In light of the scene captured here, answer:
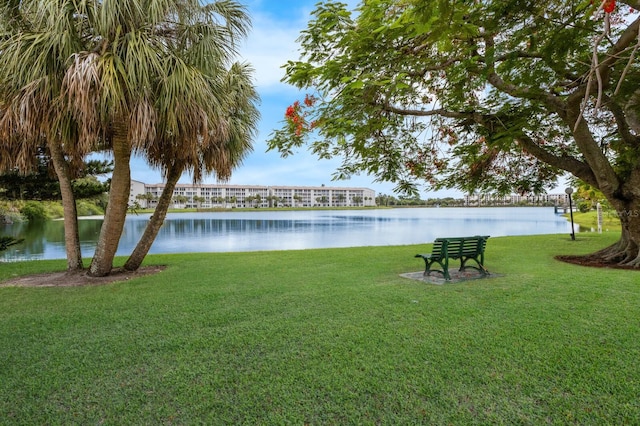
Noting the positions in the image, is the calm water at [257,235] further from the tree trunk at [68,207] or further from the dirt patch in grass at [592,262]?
the dirt patch in grass at [592,262]

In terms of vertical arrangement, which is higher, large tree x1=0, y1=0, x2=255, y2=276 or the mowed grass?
large tree x1=0, y1=0, x2=255, y2=276

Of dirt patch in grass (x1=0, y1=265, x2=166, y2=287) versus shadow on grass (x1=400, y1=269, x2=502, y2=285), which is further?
dirt patch in grass (x1=0, y1=265, x2=166, y2=287)

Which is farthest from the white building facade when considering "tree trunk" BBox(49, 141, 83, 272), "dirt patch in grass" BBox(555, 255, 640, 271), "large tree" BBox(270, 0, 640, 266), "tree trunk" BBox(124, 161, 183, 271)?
"dirt patch in grass" BBox(555, 255, 640, 271)

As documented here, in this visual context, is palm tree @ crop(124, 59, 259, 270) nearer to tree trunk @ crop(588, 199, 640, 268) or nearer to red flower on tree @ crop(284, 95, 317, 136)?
red flower on tree @ crop(284, 95, 317, 136)

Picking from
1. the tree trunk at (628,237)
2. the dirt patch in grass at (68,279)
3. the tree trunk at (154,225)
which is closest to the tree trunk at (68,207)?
the dirt patch in grass at (68,279)

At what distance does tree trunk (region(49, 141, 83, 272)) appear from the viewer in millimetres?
7242

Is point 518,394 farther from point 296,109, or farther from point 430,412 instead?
point 296,109

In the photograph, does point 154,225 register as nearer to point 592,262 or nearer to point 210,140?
point 210,140

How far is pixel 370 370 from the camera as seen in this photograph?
293 centimetres

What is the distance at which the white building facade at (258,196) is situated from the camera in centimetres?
11425

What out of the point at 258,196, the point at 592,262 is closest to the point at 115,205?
the point at 592,262

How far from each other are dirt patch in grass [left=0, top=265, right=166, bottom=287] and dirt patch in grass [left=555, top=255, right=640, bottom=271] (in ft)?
32.9

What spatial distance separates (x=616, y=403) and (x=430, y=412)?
126cm

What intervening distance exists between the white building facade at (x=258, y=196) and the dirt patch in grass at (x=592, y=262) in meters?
94.6
